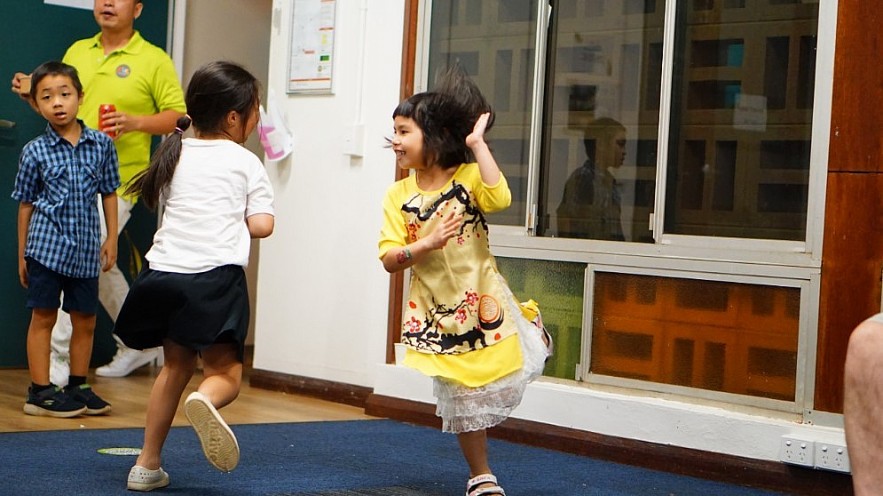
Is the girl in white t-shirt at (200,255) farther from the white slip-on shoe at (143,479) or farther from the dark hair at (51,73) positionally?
the dark hair at (51,73)

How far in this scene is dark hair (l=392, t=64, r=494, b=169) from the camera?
3188 millimetres

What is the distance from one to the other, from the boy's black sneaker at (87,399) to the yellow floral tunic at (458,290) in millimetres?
1631

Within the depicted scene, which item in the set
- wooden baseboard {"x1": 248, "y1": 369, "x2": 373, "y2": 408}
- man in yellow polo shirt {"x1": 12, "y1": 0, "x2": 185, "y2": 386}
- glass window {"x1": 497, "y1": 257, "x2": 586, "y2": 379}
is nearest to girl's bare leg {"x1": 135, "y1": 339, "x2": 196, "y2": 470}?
glass window {"x1": 497, "y1": 257, "x2": 586, "y2": 379}

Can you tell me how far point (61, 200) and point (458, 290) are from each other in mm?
1834

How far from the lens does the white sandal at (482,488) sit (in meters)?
3.09

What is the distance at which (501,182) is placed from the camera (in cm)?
306

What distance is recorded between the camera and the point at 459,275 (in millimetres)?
3129

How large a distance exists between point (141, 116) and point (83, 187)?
1.01 meters

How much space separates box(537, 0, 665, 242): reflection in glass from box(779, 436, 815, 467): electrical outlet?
0.88 m

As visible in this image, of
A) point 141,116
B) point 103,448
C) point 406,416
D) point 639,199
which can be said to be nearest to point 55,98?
point 141,116

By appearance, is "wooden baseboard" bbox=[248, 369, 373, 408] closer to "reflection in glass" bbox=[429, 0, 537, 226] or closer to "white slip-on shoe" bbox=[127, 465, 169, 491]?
"reflection in glass" bbox=[429, 0, 537, 226]

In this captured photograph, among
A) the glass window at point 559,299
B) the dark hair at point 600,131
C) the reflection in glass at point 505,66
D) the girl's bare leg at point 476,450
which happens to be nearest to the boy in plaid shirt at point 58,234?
the reflection in glass at point 505,66

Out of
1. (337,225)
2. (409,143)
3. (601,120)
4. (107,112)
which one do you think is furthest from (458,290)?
(107,112)

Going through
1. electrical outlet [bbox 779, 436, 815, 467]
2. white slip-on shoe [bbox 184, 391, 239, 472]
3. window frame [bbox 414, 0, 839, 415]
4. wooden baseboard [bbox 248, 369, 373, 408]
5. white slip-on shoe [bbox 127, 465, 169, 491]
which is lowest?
wooden baseboard [bbox 248, 369, 373, 408]
